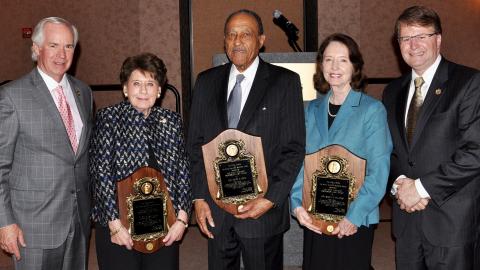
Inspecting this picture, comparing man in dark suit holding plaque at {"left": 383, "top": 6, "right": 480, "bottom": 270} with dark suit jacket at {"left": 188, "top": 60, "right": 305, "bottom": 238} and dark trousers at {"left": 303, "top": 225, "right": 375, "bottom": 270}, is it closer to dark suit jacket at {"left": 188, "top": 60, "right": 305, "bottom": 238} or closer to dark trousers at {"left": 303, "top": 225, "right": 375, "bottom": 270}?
dark trousers at {"left": 303, "top": 225, "right": 375, "bottom": 270}

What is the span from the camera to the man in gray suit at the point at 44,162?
2629 mm

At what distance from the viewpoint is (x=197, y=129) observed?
285 cm

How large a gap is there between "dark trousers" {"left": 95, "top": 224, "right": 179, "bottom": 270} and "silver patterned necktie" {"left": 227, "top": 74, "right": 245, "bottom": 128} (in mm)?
729

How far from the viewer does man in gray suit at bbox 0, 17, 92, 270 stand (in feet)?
8.63

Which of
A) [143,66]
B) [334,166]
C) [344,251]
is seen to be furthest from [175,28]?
[344,251]

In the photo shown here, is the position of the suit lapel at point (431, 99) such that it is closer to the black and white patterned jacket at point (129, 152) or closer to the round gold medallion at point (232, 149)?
the round gold medallion at point (232, 149)

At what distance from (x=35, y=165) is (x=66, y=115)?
1.04ft

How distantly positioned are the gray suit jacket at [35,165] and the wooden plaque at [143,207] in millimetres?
393

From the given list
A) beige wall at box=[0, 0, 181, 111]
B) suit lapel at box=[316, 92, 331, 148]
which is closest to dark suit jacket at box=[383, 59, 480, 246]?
suit lapel at box=[316, 92, 331, 148]

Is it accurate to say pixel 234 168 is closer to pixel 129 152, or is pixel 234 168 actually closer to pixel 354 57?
pixel 129 152

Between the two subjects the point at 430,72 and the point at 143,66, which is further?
the point at 430,72

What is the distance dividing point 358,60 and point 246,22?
643 mm

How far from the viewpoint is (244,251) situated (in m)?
2.75

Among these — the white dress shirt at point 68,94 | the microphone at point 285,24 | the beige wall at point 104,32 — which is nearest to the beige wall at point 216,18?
the beige wall at point 104,32
